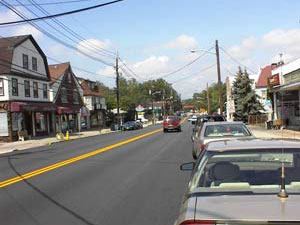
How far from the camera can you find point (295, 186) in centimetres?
363

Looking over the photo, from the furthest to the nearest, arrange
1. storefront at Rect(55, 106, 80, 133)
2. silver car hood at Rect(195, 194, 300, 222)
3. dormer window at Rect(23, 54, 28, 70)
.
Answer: storefront at Rect(55, 106, 80, 133)
dormer window at Rect(23, 54, 28, 70)
silver car hood at Rect(195, 194, 300, 222)

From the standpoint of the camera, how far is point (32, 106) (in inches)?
1460

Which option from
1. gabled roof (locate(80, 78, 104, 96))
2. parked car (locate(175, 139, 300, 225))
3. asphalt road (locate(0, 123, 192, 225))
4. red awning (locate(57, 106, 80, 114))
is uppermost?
gabled roof (locate(80, 78, 104, 96))

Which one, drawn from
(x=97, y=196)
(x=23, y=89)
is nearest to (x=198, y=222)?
(x=97, y=196)

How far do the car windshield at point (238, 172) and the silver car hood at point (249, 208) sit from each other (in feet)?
1.67

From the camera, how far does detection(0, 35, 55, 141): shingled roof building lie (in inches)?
1361

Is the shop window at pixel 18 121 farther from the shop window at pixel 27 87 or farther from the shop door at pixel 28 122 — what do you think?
the shop window at pixel 27 87

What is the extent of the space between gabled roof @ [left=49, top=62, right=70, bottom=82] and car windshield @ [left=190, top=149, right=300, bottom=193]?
149 ft

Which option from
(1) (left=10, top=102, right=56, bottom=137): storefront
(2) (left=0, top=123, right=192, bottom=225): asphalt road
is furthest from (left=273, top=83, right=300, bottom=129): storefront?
(1) (left=10, top=102, right=56, bottom=137): storefront

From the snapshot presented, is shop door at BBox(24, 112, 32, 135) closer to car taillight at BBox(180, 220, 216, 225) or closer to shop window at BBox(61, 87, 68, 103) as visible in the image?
shop window at BBox(61, 87, 68, 103)

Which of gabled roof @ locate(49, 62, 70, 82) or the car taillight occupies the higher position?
gabled roof @ locate(49, 62, 70, 82)

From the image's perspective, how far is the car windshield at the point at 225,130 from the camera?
10.7 meters

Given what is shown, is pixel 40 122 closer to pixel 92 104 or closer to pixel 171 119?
pixel 171 119

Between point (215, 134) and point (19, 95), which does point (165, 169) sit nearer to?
point (215, 134)
